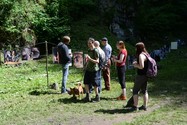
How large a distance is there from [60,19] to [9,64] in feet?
17.1

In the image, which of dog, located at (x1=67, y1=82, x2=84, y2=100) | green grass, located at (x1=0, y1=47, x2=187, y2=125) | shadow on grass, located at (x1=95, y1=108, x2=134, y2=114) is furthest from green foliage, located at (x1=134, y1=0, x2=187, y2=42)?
shadow on grass, located at (x1=95, y1=108, x2=134, y2=114)

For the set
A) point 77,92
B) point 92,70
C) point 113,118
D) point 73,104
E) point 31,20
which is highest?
point 31,20

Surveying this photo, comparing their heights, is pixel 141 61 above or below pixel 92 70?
above

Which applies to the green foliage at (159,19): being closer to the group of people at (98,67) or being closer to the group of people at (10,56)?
the group of people at (10,56)

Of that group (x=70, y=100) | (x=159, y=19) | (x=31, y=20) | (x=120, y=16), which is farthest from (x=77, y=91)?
(x=159, y=19)

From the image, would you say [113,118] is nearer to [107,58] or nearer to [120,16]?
[107,58]

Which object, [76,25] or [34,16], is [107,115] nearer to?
[34,16]

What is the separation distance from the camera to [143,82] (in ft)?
31.5

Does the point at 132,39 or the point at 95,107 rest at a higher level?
the point at 132,39

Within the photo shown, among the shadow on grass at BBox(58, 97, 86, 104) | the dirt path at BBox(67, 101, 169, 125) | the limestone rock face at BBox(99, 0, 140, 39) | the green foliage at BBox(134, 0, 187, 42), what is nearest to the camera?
the dirt path at BBox(67, 101, 169, 125)

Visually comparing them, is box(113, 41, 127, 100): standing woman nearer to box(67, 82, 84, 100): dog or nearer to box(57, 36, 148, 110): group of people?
box(57, 36, 148, 110): group of people

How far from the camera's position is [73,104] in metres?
10.6

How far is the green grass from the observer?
9109 mm

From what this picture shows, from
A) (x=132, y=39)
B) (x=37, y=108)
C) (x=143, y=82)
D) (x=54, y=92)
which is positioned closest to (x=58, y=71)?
(x=54, y=92)
